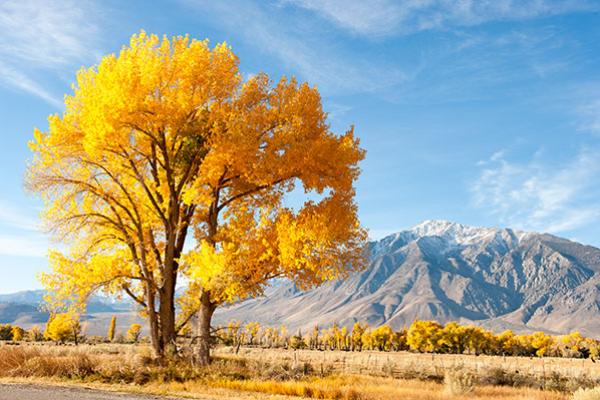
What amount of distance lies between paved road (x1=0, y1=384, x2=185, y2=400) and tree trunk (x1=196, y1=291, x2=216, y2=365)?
6019mm

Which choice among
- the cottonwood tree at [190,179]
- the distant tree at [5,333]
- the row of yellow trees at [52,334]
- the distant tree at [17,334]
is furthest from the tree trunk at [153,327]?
the distant tree at [5,333]

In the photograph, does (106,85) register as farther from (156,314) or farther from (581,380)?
(581,380)

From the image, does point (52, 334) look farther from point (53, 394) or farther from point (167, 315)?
point (53, 394)

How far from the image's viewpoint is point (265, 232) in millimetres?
22688

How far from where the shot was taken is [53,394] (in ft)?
52.4

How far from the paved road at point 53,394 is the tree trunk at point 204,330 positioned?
6019 millimetres

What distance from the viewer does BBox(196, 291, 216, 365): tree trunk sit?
23.2 meters

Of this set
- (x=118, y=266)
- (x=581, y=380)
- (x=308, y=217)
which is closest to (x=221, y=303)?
(x=118, y=266)

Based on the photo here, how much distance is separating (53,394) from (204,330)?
8.45 meters

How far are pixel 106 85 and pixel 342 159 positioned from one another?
977 cm

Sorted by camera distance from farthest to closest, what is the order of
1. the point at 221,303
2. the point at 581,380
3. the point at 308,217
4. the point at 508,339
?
1. the point at 508,339
2. the point at 581,380
3. the point at 221,303
4. the point at 308,217

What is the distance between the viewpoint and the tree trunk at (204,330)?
23.2 meters

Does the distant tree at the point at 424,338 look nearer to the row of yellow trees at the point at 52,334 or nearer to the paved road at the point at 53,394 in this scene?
the row of yellow trees at the point at 52,334

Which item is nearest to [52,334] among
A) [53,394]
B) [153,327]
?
[153,327]
